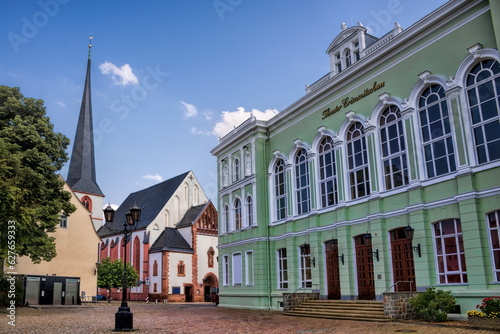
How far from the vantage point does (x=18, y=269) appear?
3641 centimetres

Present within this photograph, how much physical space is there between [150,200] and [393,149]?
47.6 meters

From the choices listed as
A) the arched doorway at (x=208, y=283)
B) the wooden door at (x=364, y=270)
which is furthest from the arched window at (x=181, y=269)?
the wooden door at (x=364, y=270)

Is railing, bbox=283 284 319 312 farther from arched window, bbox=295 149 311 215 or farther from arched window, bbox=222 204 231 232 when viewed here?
arched window, bbox=222 204 231 232

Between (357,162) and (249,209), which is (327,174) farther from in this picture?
(249,209)

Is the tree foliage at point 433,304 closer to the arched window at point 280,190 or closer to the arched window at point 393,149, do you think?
the arched window at point 393,149

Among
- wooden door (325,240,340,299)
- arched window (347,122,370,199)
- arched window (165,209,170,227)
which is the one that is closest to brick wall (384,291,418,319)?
arched window (347,122,370,199)

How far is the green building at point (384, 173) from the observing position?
1670cm

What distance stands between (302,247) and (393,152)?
27.6ft

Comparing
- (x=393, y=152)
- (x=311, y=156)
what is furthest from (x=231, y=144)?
(x=393, y=152)

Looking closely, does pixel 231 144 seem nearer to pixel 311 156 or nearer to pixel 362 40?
pixel 311 156

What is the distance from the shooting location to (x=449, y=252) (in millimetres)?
17406

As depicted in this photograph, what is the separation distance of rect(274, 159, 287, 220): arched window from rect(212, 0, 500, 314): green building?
0.28ft

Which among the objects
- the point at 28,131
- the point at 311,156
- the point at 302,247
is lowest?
the point at 302,247

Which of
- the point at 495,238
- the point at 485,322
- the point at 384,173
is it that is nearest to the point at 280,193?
the point at 384,173
